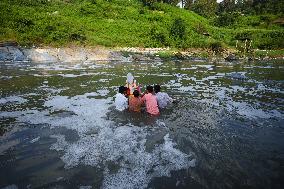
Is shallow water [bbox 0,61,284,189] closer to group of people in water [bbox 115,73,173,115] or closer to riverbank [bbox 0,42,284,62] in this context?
group of people in water [bbox 115,73,173,115]

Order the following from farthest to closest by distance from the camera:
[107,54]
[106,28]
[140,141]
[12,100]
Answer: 1. [106,28]
2. [107,54]
3. [12,100]
4. [140,141]

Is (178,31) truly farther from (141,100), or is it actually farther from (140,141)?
(140,141)

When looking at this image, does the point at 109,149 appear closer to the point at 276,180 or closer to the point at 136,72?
the point at 276,180

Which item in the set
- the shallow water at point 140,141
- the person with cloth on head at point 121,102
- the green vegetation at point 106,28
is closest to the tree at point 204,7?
the green vegetation at point 106,28

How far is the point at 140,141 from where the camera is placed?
909cm

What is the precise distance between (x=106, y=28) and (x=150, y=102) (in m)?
33.2

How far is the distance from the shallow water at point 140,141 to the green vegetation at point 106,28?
68.7ft

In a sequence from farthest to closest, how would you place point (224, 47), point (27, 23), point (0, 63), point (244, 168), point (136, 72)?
point (224, 47)
point (27, 23)
point (0, 63)
point (136, 72)
point (244, 168)

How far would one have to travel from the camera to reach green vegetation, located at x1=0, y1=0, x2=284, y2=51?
1405 inches

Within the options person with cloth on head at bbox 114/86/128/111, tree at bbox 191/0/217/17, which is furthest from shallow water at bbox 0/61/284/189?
tree at bbox 191/0/217/17

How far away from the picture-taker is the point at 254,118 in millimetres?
11375

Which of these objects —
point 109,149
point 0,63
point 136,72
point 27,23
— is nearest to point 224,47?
point 136,72

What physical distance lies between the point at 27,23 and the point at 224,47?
28.0m

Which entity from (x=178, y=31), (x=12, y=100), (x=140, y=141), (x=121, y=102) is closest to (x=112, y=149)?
(x=140, y=141)
